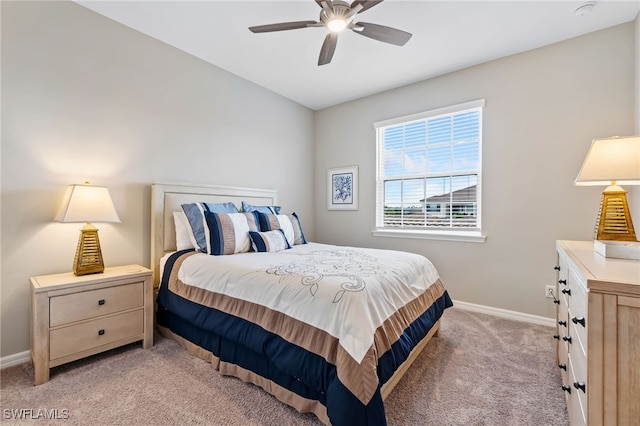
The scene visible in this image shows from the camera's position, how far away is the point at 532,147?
280 centimetres

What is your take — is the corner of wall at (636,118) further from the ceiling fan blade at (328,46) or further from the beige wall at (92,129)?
the beige wall at (92,129)

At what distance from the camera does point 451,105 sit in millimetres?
3256

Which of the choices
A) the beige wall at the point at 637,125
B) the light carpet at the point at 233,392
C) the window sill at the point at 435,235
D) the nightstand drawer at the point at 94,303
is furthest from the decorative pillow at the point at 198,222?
the beige wall at the point at 637,125

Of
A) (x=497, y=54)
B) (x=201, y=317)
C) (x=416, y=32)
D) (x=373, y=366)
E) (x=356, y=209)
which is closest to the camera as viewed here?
(x=373, y=366)

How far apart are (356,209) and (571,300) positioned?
114 inches

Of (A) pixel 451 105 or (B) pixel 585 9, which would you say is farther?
Answer: (A) pixel 451 105

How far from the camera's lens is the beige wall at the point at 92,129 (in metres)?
1.99

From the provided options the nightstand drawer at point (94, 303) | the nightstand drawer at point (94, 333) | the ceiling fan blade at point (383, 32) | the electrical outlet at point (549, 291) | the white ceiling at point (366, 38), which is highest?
the white ceiling at point (366, 38)

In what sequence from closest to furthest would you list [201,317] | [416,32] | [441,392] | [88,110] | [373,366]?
[373,366]
[441,392]
[201,317]
[88,110]
[416,32]

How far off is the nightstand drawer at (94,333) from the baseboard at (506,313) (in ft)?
10.8

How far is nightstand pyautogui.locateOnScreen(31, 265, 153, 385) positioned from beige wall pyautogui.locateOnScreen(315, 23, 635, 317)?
117 inches

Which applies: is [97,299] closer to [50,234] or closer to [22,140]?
[50,234]

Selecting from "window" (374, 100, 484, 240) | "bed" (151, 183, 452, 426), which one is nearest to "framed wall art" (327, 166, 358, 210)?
"window" (374, 100, 484, 240)

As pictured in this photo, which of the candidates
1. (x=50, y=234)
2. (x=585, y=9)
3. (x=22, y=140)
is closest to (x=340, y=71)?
(x=585, y=9)
